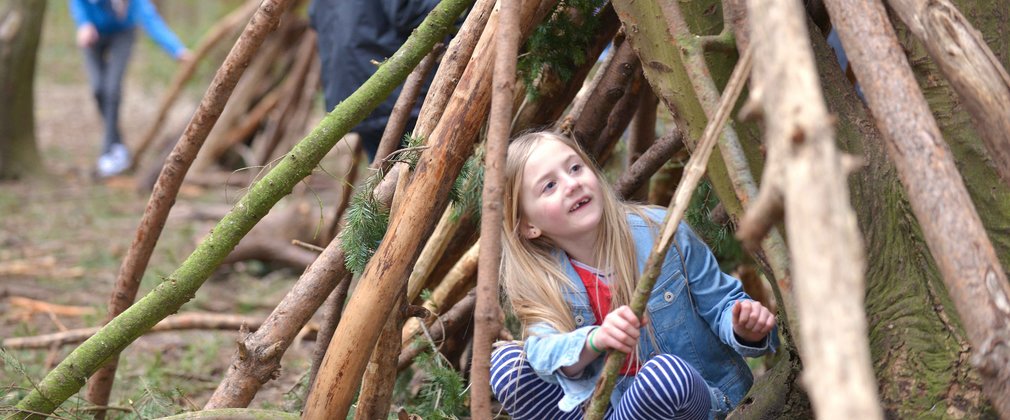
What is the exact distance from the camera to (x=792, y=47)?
3.39ft

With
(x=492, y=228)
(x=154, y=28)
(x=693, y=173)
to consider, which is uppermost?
(x=693, y=173)

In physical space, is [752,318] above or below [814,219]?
below

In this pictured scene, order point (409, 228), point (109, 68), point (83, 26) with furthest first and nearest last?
point (109, 68) → point (83, 26) → point (409, 228)

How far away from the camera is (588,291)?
2.15m

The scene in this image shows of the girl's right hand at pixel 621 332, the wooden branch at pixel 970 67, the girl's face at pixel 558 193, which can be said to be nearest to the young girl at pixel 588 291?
the girl's face at pixel 558 193

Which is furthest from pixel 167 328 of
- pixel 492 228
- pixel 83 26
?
pixel 83 26

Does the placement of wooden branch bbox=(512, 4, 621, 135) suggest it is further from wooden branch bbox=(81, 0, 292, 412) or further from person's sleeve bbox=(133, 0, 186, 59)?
person's sleeve bbox=(133, 0, 186, 59)

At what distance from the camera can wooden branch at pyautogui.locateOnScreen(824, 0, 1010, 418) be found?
1238 millimetres

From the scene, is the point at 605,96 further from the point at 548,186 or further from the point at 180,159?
the point at 180,159

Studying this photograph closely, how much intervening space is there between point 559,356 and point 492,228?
1.50ft

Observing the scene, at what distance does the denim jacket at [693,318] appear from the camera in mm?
2117

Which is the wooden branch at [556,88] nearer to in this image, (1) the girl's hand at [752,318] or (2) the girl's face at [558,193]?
(2) the girl's face at [558,193]

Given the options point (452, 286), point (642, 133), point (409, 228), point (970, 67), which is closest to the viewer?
point (970, 67)

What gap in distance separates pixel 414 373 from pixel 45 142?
749 cm
